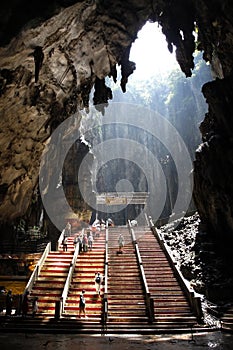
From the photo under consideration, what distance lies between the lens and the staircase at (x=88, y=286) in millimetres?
9781

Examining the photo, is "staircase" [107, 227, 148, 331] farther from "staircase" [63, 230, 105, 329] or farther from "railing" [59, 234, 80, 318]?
"railing" [59, 234, 80, 318]

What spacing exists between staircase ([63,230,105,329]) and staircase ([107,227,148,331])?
0.48 meters

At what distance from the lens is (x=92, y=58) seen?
1345 centimetres

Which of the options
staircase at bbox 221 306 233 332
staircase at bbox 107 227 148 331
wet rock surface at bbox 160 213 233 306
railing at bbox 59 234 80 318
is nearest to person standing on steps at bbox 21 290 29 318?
railing at bbox 59 234 80 318

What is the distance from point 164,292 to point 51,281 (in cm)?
504

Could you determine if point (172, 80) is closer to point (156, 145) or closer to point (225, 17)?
point (156, 145)

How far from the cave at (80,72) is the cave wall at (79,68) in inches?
1.7

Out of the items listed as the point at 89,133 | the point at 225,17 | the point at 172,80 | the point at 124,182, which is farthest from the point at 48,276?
the point at 172,80

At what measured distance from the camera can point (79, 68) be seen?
13109 mm

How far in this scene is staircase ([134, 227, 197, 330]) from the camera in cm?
932

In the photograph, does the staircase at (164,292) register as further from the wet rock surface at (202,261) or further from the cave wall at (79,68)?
the cave wall at (79,68)

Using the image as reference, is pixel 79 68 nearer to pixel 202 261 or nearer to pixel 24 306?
pixel 24 306

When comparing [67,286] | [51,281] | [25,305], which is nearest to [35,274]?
[51,281]

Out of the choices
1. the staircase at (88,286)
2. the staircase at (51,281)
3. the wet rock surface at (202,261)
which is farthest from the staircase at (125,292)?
the wet rock surface at (202,261)
